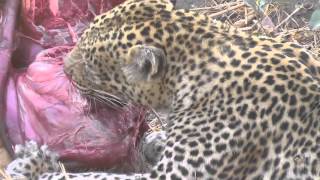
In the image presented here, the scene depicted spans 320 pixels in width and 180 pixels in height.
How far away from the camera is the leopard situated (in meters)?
4.20

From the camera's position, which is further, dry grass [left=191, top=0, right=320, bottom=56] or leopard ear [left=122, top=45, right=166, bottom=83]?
dry grass [left=191, top=0, right=320, bottom=56]

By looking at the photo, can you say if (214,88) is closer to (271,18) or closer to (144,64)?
(144,64)

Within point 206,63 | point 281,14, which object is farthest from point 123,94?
point 281,14

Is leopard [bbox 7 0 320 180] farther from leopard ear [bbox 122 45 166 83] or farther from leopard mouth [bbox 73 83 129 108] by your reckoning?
leopard mouth [bbox 73 83 129 108]

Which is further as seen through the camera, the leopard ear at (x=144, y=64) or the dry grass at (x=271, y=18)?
the dry grass at (x=271, y=18)

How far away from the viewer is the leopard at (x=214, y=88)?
13.8 ft

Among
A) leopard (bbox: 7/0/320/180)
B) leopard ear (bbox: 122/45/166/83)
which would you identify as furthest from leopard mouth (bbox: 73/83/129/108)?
leopard ear (bbox: 122/45/166/83)

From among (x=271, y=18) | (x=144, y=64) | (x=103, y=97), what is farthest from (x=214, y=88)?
(x=271, y=18)

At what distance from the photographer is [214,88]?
4.33 metres

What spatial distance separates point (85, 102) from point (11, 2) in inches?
31.6

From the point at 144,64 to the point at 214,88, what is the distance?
14.7 inches

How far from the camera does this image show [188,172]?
13.8ft

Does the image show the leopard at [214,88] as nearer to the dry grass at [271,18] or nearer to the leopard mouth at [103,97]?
the leopard mouth at [103,97]

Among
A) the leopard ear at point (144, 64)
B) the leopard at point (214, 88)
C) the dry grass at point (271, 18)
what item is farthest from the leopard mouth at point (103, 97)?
the dry grass at point (271, 18)
